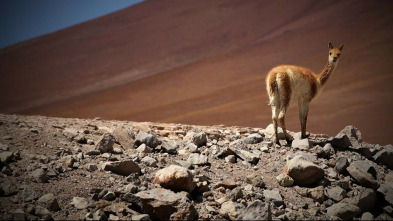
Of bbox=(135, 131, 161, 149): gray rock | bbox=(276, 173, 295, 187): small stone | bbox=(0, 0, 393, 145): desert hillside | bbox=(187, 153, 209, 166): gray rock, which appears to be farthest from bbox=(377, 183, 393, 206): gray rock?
bbox=(0, 0, 393, 145): desert hillside

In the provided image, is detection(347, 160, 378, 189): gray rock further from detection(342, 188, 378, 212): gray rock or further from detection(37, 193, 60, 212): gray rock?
detection(37, 193, 60, 212): gray rock

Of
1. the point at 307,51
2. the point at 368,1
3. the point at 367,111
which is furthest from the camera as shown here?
the point at 368,1

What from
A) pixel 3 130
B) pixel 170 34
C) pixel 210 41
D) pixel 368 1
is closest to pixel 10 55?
pixel 170 34

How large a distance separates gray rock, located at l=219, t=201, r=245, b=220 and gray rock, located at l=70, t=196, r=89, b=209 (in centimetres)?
184

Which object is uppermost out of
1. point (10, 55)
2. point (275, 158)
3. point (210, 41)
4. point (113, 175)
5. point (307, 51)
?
point (10, 55)

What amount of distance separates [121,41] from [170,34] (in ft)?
26.2

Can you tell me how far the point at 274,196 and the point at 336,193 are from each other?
1.10 meters

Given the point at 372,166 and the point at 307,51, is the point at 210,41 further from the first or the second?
the point at 372,166

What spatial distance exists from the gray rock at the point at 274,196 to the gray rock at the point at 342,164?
159 centimetres

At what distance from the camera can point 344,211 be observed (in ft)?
17.1

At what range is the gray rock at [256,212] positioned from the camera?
4.66m

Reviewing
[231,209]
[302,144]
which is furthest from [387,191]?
[231,209]

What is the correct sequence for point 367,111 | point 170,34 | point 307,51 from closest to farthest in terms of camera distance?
point 367,111, point 307,51, point 170,34

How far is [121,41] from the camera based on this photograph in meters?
54.8
